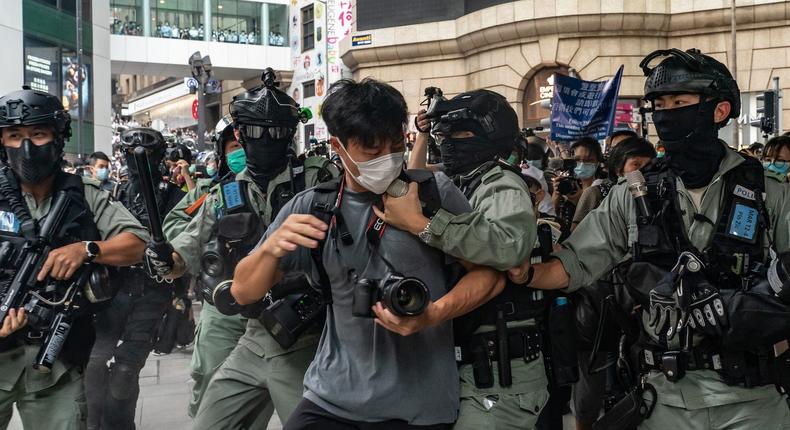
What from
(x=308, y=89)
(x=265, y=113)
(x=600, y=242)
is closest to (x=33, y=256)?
(x=265, y=113)

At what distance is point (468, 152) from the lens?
363cm

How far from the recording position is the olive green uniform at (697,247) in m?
3.29

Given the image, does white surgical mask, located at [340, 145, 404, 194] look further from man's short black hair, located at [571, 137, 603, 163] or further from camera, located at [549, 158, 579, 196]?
man's short black hair, located at [571, 137, 603, 163]

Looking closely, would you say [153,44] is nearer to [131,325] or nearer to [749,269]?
[131,325]

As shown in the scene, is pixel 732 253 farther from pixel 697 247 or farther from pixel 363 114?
pixel 363 114

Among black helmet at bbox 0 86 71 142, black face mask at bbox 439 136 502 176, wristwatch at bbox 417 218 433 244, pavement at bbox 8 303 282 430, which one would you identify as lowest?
pavement at bbox 8 303 282 430

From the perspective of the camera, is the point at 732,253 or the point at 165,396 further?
the point at 165,396

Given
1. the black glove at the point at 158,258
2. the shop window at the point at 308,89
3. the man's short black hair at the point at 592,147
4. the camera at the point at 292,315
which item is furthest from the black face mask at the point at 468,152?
the shop window at the point at 308,89

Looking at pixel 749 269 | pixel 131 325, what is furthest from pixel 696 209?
pixel 131 325

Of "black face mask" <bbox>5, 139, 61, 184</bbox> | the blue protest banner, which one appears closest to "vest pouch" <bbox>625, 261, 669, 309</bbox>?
"black face mask" <bbox>5, 139, 61, 184</bbox>

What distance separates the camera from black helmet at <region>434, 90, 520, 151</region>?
3598mm

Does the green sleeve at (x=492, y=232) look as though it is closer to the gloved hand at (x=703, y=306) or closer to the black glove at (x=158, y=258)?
the gloved hand at (x=703, y=306)

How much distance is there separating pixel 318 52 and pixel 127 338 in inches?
1415

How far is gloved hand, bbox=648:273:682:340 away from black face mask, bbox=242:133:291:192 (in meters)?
2.01
